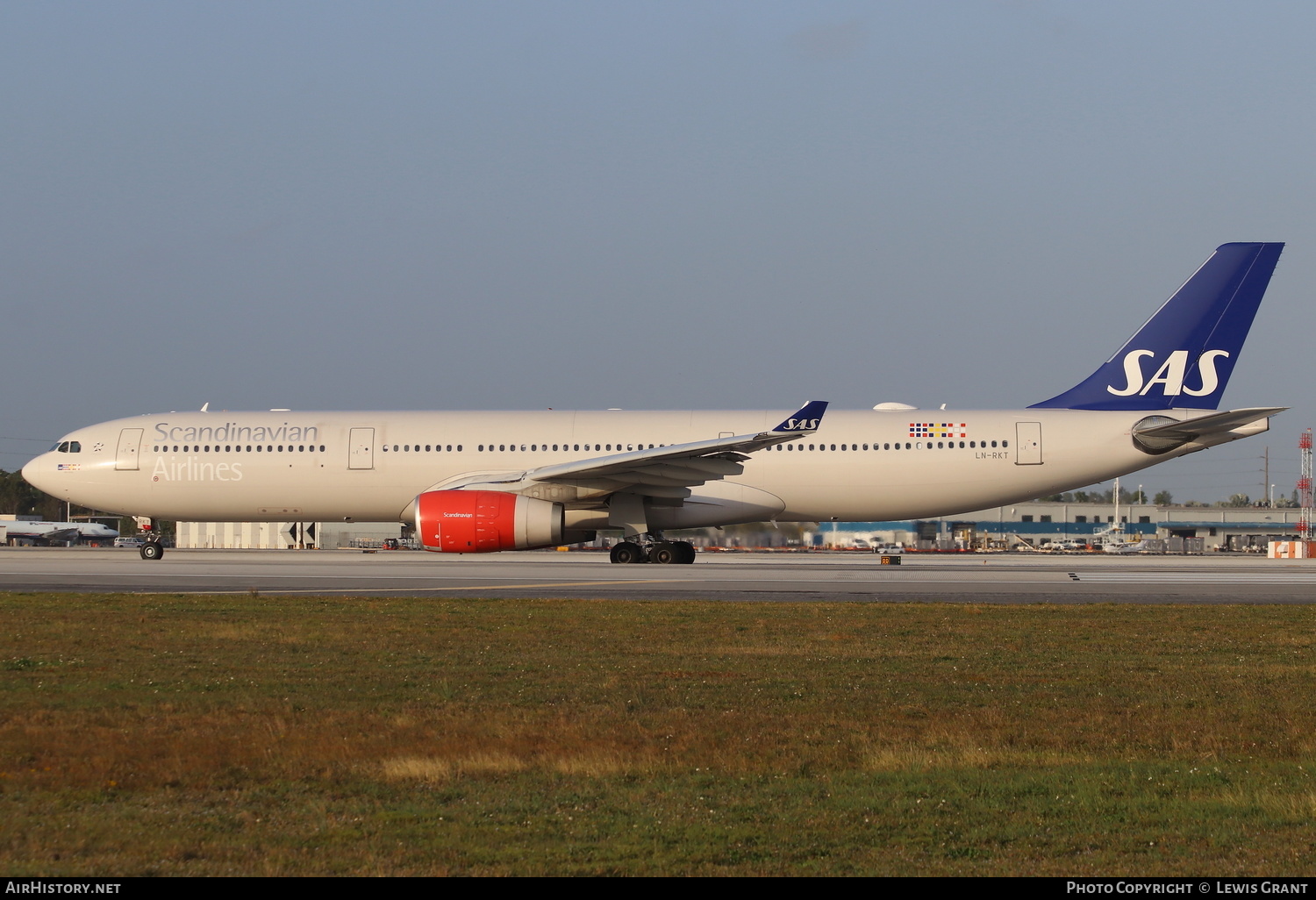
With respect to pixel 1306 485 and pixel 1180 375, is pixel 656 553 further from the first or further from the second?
pixel 1306 485

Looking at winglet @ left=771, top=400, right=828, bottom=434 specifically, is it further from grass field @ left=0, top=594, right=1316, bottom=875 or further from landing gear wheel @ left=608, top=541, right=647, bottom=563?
grass field @ left=0, top=594, right=1316, bottom=875

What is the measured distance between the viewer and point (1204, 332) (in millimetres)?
28062

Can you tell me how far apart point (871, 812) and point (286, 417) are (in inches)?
1059

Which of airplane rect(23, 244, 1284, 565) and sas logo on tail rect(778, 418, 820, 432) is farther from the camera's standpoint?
airplane rect(23, 244, 1284, 565)

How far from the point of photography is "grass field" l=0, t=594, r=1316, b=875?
4.86 meters

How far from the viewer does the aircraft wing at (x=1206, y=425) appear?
2484cm

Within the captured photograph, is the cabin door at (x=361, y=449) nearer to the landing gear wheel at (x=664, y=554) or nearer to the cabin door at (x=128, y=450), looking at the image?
the cabin door at (x=128, y=450)

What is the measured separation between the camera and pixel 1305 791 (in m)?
5.94

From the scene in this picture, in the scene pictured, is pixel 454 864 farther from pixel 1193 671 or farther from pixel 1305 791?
pixel 1193 671

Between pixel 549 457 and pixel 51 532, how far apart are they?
5529 centimetres

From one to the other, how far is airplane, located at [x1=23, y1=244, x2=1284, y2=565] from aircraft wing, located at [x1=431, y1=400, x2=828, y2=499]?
6 centimetres

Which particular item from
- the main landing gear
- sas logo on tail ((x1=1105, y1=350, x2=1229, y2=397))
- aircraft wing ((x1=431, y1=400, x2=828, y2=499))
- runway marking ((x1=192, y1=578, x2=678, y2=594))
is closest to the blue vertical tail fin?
sas logo on tail ((x1=1105, y1=350, x2=1229, y2=397))

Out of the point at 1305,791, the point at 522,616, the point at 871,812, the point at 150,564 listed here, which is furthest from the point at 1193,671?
the point at 150,564

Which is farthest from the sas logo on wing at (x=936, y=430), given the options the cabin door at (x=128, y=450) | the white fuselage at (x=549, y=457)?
the cabin door at (x=128, y=450)
